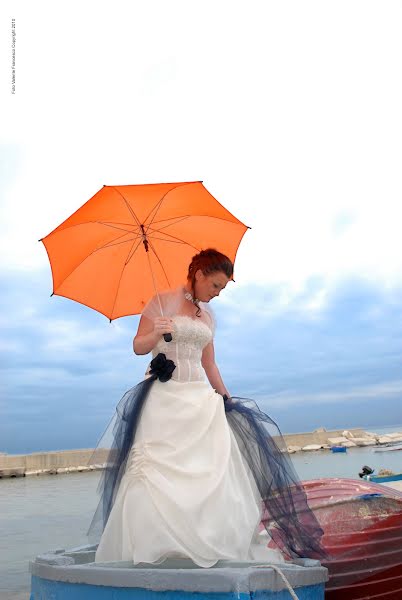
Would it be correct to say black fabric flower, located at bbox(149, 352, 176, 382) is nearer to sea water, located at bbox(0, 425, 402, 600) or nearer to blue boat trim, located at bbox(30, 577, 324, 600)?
blue boat trim, located at bbox(30, 577, 324, 600)

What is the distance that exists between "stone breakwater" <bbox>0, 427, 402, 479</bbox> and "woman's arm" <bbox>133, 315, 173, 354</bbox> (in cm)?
716

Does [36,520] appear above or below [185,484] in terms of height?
below

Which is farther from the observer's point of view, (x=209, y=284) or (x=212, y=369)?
(x=212, y=369)

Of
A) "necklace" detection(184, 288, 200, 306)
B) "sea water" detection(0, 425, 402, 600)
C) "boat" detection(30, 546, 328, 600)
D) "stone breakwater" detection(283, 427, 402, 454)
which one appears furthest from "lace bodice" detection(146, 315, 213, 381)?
"stone breakwater" detection(283, 427, 402, 454)

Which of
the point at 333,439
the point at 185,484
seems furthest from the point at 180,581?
the point at 333,439

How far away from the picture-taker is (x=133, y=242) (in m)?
4.54

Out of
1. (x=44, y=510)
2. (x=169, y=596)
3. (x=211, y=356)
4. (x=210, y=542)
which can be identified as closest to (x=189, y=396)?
(x=211, y=356)

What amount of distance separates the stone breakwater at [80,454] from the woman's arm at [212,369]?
6.81 m

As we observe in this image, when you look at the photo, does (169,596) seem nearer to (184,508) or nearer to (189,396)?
(184,508)

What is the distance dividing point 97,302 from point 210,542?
178 centimetres

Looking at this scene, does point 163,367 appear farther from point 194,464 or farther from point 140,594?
point 140,594

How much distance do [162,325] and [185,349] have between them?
23 cm

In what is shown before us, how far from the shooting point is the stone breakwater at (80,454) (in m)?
33.7

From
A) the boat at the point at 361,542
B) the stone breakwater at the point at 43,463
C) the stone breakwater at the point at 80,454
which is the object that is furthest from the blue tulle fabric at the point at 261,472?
the stone breakwater at the point at 43,463
